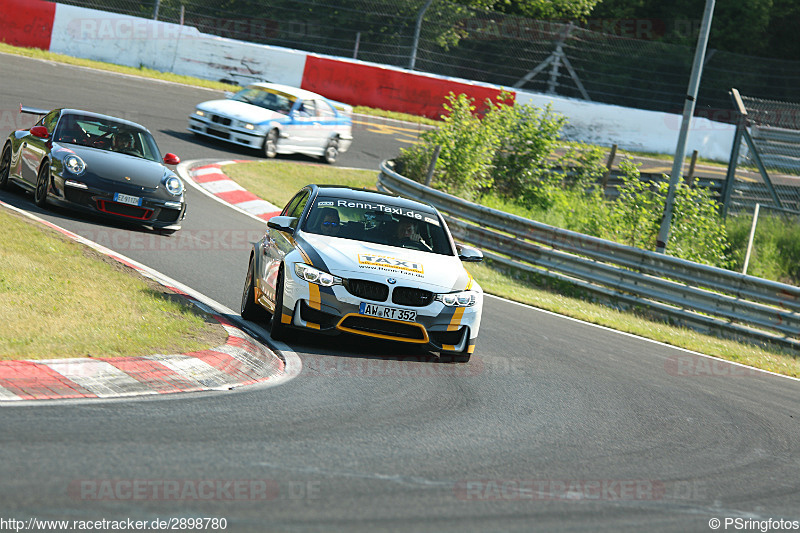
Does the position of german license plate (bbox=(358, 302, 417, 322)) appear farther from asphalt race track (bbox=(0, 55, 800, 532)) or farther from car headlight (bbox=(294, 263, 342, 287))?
asphalt race track (bbox=(0, 55, 800, 532))

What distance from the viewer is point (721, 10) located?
151 ft

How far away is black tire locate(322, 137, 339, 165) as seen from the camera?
24.8m

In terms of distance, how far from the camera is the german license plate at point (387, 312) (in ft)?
29.1

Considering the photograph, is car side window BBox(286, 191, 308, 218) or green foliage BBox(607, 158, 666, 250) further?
green foliage BBox(607, 158, 666, 250)

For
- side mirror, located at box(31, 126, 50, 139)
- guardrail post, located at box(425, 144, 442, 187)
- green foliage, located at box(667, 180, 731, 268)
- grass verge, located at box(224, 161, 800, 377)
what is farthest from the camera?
guardrail post, located at box(425, 144, 442, 187)

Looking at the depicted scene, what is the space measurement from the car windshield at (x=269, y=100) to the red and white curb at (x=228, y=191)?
3.53 metres

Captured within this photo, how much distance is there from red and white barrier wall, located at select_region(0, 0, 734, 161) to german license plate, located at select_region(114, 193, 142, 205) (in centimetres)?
1664

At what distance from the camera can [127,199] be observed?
44.4ft

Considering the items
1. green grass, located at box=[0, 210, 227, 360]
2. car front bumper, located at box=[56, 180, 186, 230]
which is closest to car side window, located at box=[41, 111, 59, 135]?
car front bumper, located at box=[56, 180, 186, 230]

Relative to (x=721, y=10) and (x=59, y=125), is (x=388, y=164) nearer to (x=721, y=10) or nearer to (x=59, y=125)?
(x=59, y=125)

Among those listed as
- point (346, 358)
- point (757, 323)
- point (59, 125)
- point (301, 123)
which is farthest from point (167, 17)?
point (346, 358)

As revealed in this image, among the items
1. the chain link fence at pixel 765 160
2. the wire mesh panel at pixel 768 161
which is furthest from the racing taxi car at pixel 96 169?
the wire mesh panel at pixel 768 161

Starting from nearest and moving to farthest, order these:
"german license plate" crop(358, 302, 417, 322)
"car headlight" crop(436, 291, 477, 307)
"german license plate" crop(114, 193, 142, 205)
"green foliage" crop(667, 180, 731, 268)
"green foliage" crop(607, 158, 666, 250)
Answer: "german license plate" crop(358, 302, 417, 322), "car headlight" crop(436, 291, 477, 307), "german license plate" crop(114, 193, 142, 205), "green foliage" crop(667, 180, 731, 268), "green foliage" crop(607, 158, 666, 250)

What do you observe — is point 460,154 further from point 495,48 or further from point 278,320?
point 495,48
